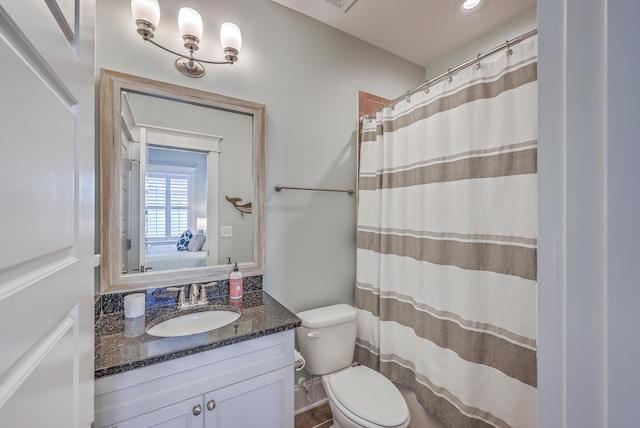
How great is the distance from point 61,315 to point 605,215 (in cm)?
84

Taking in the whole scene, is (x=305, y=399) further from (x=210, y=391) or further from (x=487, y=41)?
(x=487, y=41)

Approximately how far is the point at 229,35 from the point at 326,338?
71.7 inches

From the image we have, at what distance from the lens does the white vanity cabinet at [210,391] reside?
865 mm

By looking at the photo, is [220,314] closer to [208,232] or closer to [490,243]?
[208,232]

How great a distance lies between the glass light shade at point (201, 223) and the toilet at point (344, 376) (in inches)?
31.5

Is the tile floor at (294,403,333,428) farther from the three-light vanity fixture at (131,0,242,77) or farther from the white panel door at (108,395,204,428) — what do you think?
the three-light vanity fixture at (131,0,242,77)

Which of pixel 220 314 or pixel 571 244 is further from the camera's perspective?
pixel 220 314

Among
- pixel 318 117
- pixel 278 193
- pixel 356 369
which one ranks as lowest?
pixel 356 369

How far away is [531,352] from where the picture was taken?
3.30 ft

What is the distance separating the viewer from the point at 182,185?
1.38 metres

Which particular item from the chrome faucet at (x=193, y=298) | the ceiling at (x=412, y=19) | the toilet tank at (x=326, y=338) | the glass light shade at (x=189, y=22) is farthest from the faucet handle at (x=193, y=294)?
the ceiling at (x=412, y=19)

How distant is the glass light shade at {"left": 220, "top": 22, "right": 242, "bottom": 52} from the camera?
1353 mm

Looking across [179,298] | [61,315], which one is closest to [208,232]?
[179,298]

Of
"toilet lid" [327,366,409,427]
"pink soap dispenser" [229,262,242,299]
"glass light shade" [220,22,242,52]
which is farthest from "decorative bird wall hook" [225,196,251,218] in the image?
"toilet lid" [327,366,409,427]
